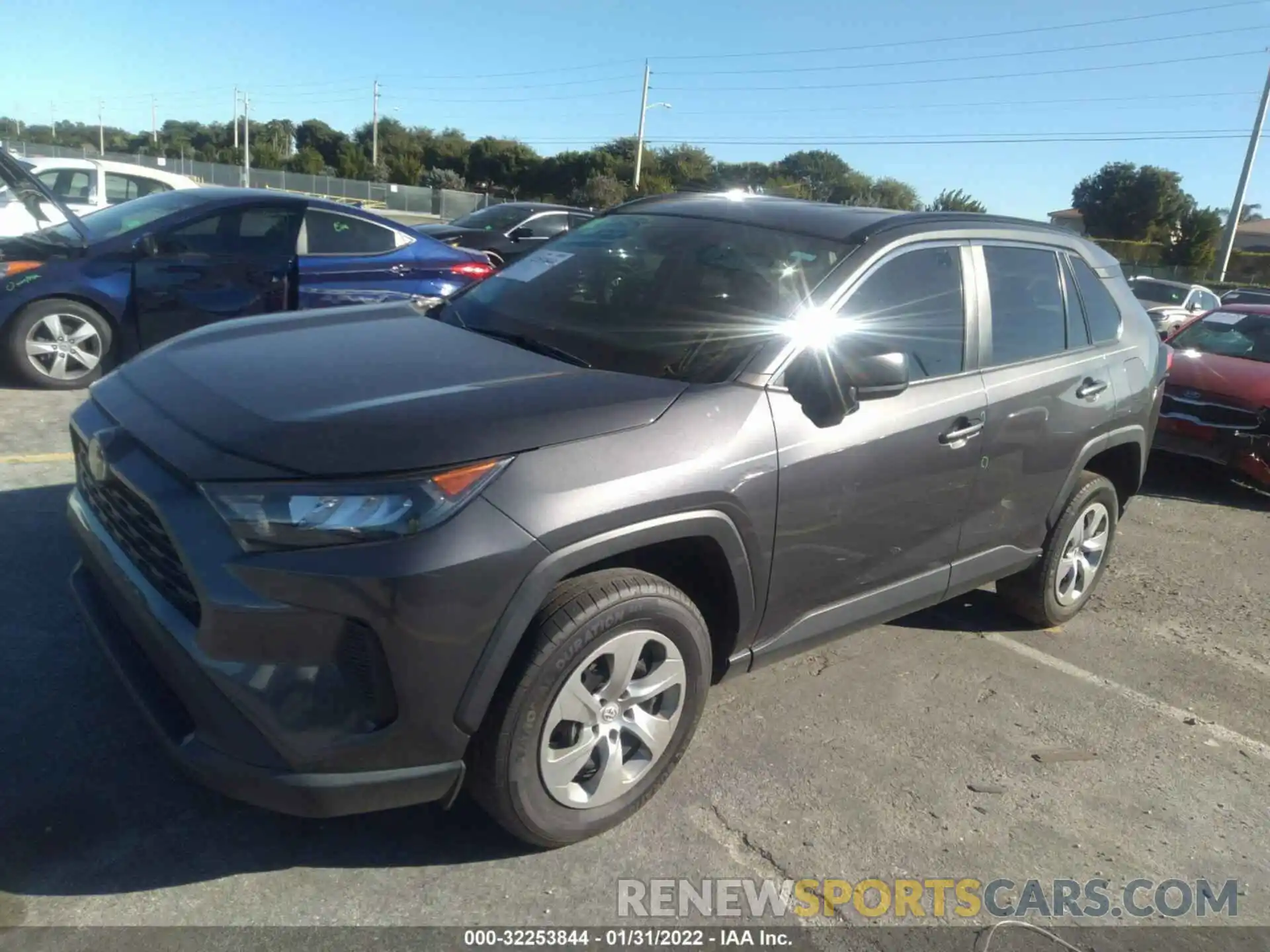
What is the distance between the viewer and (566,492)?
2.59 metres

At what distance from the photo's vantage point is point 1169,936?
2.85 m

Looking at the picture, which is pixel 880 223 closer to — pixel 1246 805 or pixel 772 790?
pixel 772 790

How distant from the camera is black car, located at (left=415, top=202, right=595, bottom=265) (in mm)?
15586

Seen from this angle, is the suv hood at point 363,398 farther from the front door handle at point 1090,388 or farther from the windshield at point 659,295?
the front door handle at point 1090,388

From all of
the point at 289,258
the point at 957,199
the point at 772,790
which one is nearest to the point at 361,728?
the point at 772,790

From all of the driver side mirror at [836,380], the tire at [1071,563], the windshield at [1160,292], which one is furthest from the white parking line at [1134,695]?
the windshield at [1160,292]

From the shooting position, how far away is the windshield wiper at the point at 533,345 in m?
3.27

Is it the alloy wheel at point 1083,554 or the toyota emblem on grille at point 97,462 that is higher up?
the toyota emblem on grille at point 97,462

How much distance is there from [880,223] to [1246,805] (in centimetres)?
243

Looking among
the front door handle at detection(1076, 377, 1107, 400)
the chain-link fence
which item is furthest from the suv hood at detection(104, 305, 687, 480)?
the chain-link fence

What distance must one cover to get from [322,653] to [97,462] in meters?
1.10

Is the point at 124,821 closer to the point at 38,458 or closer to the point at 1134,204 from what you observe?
the point at 38,458

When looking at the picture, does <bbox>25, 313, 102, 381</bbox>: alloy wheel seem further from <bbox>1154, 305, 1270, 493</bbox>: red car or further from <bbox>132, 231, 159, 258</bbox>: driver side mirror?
<bbox>1154, 305, 1270, 493</bbox>: red car

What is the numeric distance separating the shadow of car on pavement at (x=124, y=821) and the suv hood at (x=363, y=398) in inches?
39.4
